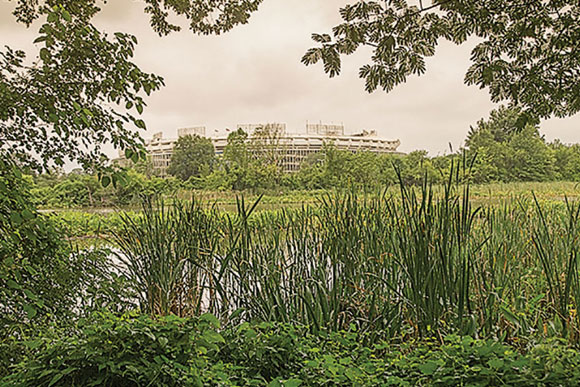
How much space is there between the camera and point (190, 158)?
12.5 meters

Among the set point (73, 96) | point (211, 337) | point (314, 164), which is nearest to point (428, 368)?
point (211, 337)

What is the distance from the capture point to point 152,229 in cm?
253

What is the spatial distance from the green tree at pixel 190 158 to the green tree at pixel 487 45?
9500 millimetres

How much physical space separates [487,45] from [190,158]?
10.5 meters

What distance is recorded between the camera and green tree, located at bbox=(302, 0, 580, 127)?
2451 mm

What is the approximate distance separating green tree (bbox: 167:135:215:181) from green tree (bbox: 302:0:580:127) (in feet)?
31.2

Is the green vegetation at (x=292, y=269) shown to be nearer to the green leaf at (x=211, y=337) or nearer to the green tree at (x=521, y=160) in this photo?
the green leaf at (x=211, y=337)

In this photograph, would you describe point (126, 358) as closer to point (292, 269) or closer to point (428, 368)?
point (428, 368)

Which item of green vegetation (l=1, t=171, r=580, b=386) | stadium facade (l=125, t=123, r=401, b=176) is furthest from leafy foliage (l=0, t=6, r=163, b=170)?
stadium facade (l=125, t=123, r=401, b=176)

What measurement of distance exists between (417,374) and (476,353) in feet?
0.60

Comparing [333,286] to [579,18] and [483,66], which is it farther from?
[579,18]

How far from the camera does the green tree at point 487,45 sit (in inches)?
96.5

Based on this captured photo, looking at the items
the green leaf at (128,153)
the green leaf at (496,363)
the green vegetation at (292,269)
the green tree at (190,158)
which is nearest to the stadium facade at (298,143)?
the green tree at (190,158)

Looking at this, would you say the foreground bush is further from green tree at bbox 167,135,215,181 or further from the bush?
green tree at bbox 167,135,215,181
